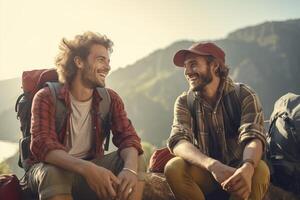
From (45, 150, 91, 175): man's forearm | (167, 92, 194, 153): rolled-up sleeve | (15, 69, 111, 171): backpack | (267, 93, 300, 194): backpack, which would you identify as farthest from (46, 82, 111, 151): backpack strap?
(267, 93, 300, 194): backpack

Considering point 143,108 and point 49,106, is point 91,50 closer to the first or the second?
point 49,106

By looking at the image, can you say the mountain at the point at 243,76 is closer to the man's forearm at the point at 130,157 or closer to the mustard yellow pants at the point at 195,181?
the mustard yellow pants at the point at 195,181

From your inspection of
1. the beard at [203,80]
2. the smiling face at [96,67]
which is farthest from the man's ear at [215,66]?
the smiling face at [96,67]

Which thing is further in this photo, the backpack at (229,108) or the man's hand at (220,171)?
the backpack at (229,108)

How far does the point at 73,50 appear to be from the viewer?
5.37 m

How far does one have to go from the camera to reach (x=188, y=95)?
5656mm

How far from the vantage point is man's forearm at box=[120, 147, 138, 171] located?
4578mm

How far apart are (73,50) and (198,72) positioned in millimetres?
1768

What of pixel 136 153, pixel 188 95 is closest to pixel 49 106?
pixel 136 153

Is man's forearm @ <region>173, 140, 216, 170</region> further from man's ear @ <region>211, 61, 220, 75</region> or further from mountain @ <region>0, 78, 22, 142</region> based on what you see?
mountain @ <region>0, 78, 22, 142</region>

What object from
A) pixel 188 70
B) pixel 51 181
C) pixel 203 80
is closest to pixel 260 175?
pixel 203 80

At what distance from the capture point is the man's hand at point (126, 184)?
4.23 meters

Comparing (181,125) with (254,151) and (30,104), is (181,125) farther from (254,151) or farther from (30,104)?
(30,104)

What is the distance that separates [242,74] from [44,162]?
497 ft
